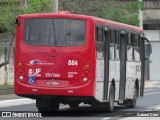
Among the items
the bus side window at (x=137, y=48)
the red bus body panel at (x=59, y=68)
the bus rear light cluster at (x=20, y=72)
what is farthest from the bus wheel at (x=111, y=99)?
the bus rear light cluster at (x=20, y=72)

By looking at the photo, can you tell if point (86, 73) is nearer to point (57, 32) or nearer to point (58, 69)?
point (58, 69)

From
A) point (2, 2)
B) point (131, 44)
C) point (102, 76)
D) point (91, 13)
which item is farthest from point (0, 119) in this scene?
point (91, 13)

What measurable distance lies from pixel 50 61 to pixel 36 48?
25.6 inches

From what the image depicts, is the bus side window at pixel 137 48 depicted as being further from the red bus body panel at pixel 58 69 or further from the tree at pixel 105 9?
the tree at pixel 105 9

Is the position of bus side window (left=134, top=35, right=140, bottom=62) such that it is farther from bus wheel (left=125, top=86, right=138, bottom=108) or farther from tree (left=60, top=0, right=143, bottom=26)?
tree (left=60, top=0, right=143, bottom=26)

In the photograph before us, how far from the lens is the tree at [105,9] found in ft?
147

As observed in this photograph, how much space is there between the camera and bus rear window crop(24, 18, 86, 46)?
21062 millimetres

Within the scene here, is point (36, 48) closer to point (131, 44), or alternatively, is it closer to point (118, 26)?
point (118, 26)

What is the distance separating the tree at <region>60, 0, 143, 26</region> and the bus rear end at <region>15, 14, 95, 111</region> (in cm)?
2320

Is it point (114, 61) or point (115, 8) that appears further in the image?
point (115, 8)

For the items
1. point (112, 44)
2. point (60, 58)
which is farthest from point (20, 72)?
point (112, 44)

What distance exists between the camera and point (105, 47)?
2256cm

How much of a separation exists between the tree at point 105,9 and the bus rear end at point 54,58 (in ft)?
76.1

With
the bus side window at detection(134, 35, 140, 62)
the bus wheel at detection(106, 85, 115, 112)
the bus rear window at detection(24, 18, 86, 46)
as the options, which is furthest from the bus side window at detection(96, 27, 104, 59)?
the bus side window at detection(134, 35, 140, 62)
